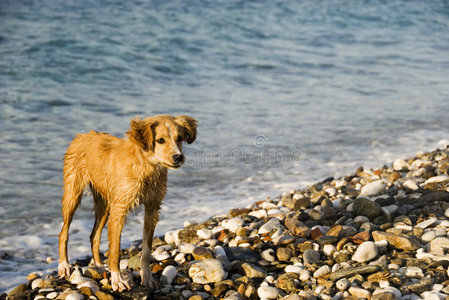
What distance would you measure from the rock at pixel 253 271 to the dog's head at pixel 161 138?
131 centimetres

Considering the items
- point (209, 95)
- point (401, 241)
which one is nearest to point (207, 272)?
point (401, 241)

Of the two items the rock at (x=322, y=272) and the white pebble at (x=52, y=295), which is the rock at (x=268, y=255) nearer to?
the rock at (x=322, y=272)

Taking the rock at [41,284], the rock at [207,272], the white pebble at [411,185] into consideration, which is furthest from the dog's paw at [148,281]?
the white pebble at [411,185]

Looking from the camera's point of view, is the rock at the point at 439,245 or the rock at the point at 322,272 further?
the rock at the point at 439,245

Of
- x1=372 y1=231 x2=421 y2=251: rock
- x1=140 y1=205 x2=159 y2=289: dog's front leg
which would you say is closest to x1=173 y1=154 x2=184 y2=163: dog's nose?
x1=140 y1=205 x2=159 y2=289: dog's front leg

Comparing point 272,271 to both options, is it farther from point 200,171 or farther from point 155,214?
point 200,171

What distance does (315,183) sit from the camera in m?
8.80

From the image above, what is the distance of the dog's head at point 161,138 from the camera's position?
4.54 meters

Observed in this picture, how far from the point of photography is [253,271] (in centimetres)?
518

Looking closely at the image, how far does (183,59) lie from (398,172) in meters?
10.6

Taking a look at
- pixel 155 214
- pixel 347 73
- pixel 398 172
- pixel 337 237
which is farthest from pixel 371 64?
pixel 155 214

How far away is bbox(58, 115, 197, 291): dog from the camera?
460cm

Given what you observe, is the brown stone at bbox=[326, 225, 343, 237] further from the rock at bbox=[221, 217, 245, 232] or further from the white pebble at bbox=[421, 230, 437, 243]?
the rock at bbox=[221, 217, 245, 232]

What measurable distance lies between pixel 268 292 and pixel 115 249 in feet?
4.53
